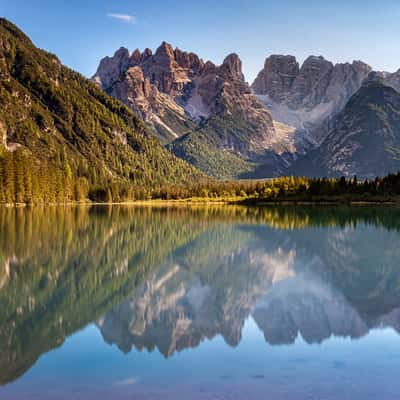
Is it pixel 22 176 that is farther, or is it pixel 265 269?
pixel 22 176

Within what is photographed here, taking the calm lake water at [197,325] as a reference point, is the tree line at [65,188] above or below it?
below

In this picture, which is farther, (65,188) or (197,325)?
(65,188)

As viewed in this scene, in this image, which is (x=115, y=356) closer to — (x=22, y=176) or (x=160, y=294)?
(x=160, y=294)

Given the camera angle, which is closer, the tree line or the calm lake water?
the calm lake water

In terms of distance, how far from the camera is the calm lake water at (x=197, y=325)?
14648 millimetres

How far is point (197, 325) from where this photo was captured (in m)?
21.6

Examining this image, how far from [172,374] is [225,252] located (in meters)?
30.1

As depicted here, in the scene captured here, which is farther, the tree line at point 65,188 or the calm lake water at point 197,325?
the tree line at point 65,188

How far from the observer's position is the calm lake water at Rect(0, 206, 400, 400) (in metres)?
14.6

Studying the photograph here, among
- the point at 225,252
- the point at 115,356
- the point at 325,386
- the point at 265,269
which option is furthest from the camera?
the point at 225,252

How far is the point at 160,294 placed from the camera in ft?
88.4

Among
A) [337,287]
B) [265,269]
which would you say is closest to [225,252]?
[265,269]

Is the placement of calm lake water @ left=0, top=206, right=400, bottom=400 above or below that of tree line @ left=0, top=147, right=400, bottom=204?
above

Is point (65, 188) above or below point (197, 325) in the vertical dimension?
below
